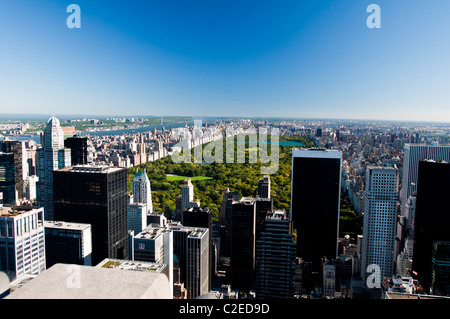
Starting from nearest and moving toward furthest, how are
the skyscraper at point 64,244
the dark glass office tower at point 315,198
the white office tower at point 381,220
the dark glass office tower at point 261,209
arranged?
the skyscraper at point 64,244 < the white office tower at point 381,220 < the dark glass office tower at point 261,209 < the dark glass office tower at point 315,198

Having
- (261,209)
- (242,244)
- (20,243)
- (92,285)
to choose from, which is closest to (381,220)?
(261,209)

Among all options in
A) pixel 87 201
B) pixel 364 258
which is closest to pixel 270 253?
pixel 364 258

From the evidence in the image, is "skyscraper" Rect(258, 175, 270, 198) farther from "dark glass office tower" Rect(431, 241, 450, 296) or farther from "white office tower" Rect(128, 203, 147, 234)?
"dark glass office tower" Rect(431, 241, 450, 296)

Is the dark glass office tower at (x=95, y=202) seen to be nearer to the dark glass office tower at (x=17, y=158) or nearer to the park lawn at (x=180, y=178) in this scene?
the park lawn at (x=180, y=178)

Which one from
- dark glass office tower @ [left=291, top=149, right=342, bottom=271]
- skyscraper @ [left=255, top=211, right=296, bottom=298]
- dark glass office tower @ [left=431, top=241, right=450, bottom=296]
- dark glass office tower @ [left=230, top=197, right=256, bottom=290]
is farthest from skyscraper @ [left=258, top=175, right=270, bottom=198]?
dark glass office tower @ [left=431, top=241, right=450, bottom=296]

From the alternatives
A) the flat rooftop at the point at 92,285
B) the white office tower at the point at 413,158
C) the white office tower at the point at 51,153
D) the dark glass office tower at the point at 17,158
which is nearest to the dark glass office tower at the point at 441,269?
the white office tower at the point at 413,158

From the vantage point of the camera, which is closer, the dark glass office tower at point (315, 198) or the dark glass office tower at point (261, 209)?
the dark glass office tower at point (261, 209)
